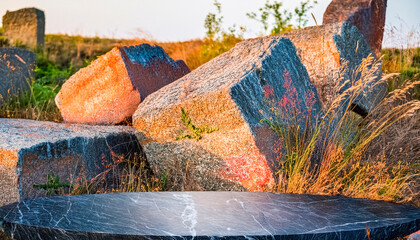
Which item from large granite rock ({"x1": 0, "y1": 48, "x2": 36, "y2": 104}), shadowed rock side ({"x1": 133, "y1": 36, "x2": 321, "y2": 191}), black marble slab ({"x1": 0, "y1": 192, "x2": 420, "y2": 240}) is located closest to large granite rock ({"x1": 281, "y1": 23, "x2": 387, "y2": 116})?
shadowed rock side ({"x1": 133, "y1": 36, "x2": 321, "y2": 191})

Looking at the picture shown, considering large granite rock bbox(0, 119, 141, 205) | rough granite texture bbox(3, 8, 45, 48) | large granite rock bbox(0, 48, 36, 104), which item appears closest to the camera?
large granite rock bbox(0, 119, 141, 205)

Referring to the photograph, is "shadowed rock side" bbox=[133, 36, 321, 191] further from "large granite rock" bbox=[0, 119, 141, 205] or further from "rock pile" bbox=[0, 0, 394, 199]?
"large granite rock" bbox=[0, 119, 141, 205]

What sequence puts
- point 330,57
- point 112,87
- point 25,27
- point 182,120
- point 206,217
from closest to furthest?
point 206,217, point 182,120, point 112,87, point 330,57, point 25,27

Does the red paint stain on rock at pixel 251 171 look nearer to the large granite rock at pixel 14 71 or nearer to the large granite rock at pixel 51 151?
the large granite rock at pixel 51 151

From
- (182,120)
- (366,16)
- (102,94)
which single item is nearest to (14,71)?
(102,94)

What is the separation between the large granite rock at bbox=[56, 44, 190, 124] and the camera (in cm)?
467

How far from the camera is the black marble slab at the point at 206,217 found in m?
2.33

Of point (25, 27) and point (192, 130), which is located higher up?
point (25, 27)

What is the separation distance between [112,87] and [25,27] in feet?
30.0

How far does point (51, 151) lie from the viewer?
3.58 m

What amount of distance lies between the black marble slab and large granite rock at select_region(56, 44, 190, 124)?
63.5 inches

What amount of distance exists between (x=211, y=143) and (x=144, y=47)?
6.53 feet

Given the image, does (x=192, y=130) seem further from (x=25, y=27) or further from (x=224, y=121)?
(x=25, y=27)

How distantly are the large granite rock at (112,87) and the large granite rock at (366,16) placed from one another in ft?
11.8
